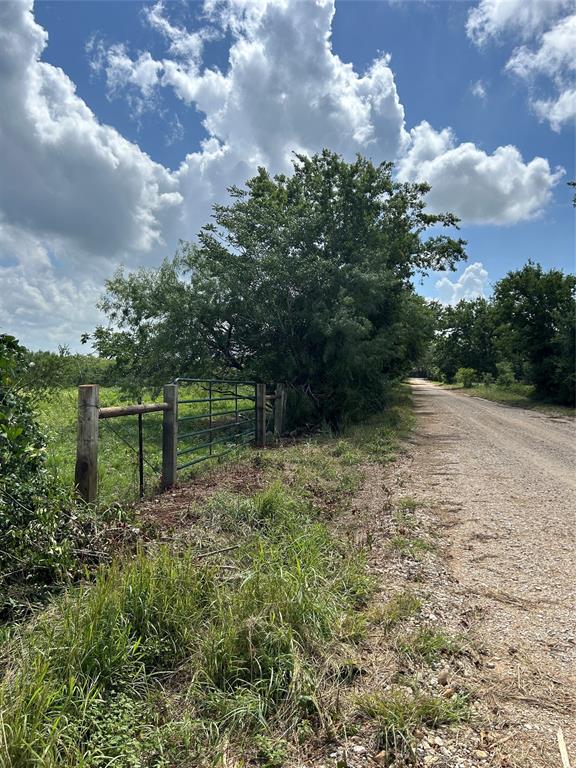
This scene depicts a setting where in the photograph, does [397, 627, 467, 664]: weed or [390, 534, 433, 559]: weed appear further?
[390, 534, 433, 559]: weed

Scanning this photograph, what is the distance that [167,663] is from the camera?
235 cm

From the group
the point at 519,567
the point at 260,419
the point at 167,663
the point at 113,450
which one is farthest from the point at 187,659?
the point at 260,419

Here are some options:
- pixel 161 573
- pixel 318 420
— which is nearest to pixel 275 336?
pixel 318 420

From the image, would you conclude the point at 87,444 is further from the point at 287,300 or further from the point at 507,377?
the point at 507,377

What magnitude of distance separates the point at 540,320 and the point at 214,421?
61.1 feet

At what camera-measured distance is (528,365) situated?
81.3ft

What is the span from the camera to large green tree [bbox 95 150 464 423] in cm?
1161

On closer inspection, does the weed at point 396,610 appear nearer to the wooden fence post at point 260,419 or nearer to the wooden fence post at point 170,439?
the wooden fence post at point 170,439

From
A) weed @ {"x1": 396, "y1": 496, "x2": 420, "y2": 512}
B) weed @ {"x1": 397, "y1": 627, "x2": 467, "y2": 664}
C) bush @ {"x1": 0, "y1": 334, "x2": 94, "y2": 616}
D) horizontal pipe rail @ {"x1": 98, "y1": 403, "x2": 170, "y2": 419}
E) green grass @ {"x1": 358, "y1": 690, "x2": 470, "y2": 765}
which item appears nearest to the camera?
green grass @ {"x1": 358, "y1": 690, "x2": 470, "y2": 765}

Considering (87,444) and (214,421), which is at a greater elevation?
(87,444)

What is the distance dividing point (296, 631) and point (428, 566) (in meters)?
1.73

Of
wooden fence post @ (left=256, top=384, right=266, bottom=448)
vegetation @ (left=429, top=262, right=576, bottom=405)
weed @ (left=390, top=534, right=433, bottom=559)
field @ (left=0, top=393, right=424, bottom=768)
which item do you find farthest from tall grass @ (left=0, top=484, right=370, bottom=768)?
vegetation @ (left=429, top=262, right=576, bottom=405)

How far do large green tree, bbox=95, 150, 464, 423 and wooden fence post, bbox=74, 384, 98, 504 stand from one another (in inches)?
292

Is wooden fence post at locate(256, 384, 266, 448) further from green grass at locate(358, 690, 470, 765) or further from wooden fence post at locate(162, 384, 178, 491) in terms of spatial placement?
green grass at locate(358, 690, 470, 765)
